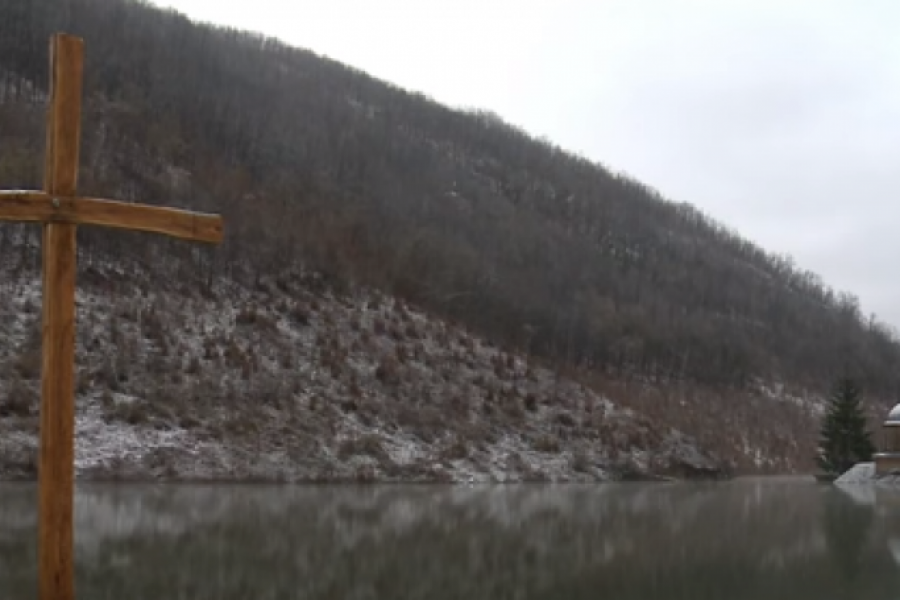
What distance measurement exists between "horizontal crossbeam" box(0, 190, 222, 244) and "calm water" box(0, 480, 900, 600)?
161 inches

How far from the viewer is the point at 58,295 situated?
235 inches

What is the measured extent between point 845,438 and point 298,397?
23.0 metres

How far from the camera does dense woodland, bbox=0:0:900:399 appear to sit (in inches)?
2138

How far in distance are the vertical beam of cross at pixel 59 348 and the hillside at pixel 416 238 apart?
28.4 m

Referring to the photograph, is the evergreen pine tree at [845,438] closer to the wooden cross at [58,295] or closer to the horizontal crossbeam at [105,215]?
the horizontal crossbeam at [105,215]

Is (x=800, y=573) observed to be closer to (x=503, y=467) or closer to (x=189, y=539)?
(x=189, y=539)

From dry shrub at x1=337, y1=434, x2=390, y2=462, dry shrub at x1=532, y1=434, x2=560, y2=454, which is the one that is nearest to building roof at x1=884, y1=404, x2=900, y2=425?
dry shrub at x1=532, y1=434, x2=560, y2=454

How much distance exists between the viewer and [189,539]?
13.6 m

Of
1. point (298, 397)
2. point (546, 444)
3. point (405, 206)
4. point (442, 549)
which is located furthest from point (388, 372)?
point (405, 206)

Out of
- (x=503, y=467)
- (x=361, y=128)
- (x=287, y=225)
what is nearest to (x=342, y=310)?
(x=287, y=225)

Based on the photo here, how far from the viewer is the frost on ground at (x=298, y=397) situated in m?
31.1

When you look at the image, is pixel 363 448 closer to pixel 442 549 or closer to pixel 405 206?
pixel 442 549

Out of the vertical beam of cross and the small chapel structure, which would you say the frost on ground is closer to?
the small chapel structure

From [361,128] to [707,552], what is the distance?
82.4 m
